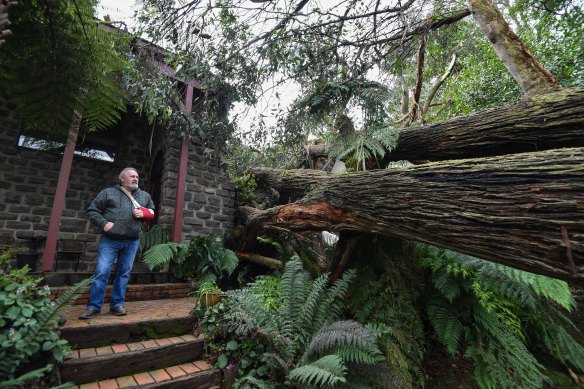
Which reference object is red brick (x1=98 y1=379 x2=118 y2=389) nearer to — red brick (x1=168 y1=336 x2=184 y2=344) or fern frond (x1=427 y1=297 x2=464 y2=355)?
red brick (x1=168 y1=336 x2=184 y2=344)

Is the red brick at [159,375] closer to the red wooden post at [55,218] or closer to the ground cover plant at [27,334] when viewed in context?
the ground cover plant at [27,334]

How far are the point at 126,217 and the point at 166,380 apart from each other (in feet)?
5.66

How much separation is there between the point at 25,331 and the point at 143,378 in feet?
3.20

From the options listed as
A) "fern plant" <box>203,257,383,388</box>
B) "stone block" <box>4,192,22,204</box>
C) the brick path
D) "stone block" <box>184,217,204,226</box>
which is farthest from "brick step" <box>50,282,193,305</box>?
"stone block" <box>4,192,22,204</box>

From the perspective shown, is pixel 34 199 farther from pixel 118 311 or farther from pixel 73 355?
pixel 73 355

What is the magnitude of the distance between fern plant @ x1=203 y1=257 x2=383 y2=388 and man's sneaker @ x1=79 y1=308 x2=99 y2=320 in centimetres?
139

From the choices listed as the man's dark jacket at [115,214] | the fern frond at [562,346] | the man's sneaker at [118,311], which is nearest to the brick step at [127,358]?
the man's sneaker at [118,311]

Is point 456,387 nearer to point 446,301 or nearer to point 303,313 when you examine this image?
point 446,301

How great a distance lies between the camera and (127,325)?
2.82 m

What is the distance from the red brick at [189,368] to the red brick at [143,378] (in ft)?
0.97

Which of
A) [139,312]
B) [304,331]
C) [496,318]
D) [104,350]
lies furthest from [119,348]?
[496,318]

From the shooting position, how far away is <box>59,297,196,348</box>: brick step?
2588mm

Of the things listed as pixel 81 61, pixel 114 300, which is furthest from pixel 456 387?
pixel 114 300

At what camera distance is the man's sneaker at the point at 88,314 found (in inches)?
114
